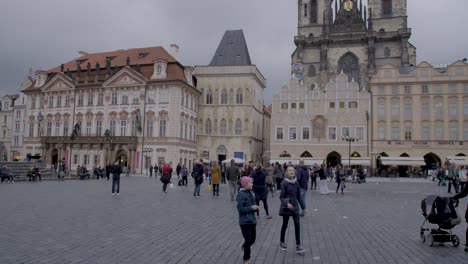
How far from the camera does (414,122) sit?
50219 millimetres

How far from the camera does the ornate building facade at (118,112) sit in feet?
167

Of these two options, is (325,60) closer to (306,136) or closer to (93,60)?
(306,136)

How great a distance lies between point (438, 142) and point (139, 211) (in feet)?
151

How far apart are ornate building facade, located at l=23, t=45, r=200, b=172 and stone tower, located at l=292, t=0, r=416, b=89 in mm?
22491

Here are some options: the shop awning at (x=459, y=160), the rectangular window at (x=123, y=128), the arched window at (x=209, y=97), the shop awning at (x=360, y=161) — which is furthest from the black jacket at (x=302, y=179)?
the arched window at (x=209, y=97)

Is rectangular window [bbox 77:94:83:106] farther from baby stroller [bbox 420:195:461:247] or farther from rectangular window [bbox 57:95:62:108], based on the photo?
baby stroller [bbox 420:195:461:247]

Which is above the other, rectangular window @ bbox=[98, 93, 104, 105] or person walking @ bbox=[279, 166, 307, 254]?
rectangular window @ bbox=[98, 93, 104, 105]

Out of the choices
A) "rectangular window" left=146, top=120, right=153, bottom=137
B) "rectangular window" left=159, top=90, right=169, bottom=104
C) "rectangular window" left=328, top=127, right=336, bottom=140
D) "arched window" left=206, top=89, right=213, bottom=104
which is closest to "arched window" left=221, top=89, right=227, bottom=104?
"arched window" left=206, top=89, right=213, bottom=104

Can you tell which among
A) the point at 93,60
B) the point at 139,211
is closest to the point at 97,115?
the point at 93,60

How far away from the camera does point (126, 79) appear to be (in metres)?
53.4

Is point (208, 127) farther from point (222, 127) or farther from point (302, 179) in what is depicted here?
point (302, 179)

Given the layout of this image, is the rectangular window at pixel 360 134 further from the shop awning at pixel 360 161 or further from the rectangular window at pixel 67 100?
the rectangular window at pixel 67 100

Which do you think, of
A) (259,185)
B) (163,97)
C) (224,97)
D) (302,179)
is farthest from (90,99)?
(302,179)

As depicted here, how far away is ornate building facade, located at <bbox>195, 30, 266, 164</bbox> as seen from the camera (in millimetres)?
54938
